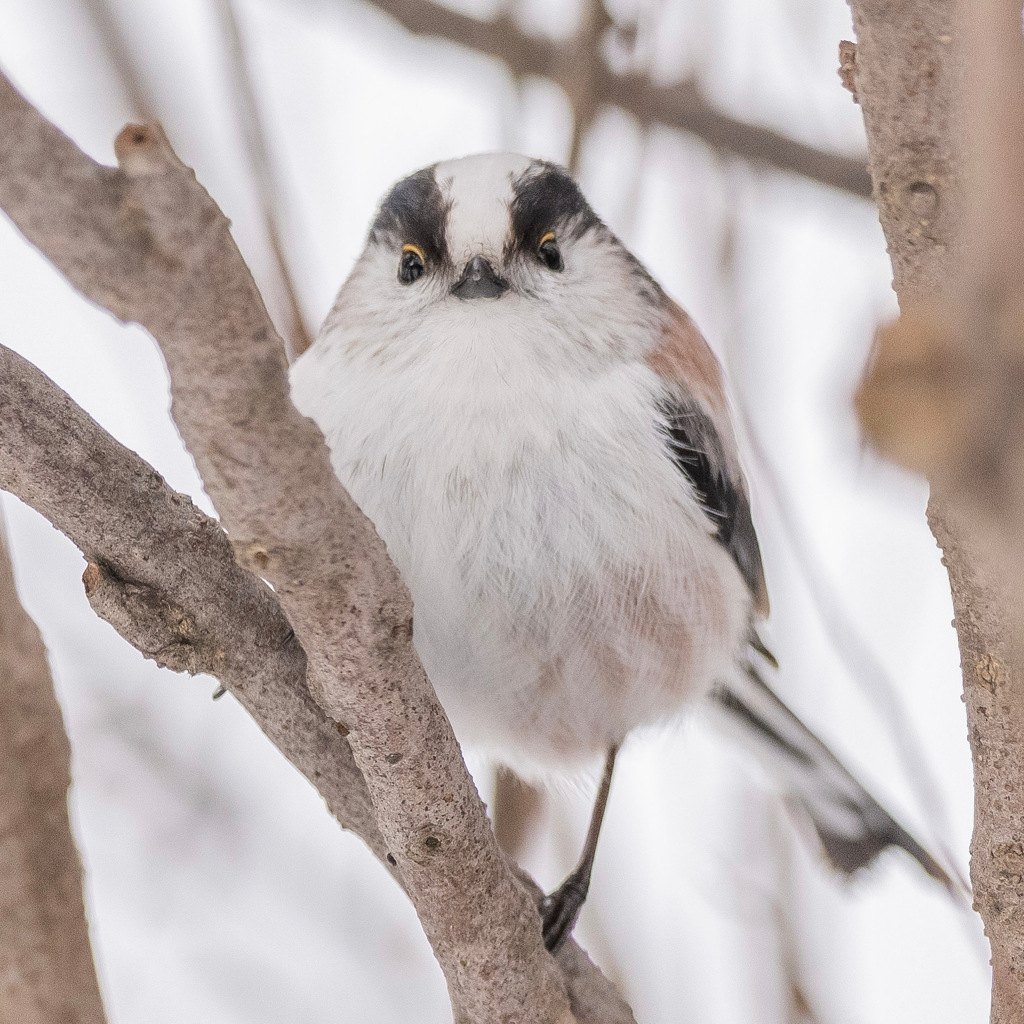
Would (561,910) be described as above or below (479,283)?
below

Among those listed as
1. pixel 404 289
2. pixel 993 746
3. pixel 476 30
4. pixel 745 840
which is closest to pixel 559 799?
pixel 745 840

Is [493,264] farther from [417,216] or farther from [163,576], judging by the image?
[163,576]

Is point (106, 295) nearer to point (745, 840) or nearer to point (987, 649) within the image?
point (987, 649)

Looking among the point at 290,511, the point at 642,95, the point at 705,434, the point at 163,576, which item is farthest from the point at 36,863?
the point at 642,95

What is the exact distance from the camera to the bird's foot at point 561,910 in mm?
1406

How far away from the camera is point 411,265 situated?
57.2 inches

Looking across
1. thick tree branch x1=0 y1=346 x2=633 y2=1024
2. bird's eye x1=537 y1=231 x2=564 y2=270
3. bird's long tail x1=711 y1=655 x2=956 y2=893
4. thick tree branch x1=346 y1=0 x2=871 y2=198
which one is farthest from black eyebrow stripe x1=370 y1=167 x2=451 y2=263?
bird's long tail x1=711 y1=655 x2=956 y2=893

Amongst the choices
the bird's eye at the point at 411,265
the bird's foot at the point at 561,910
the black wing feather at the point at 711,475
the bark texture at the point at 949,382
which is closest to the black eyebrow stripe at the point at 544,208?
the bird's eye at the point at 411,265

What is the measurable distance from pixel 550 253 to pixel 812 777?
3.08 feet

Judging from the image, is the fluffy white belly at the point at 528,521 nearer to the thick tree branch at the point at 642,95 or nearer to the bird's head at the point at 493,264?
the bird's head at the point at 493,264

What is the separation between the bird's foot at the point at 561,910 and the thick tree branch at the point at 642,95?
105 cm

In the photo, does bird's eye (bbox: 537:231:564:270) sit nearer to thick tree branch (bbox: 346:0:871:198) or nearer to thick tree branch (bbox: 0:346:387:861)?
thick tree branch (bbox: 346:0:871:198)

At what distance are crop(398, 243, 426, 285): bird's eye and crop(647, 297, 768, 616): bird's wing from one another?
0.30 meters

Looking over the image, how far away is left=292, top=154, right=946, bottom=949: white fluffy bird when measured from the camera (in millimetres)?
1281
